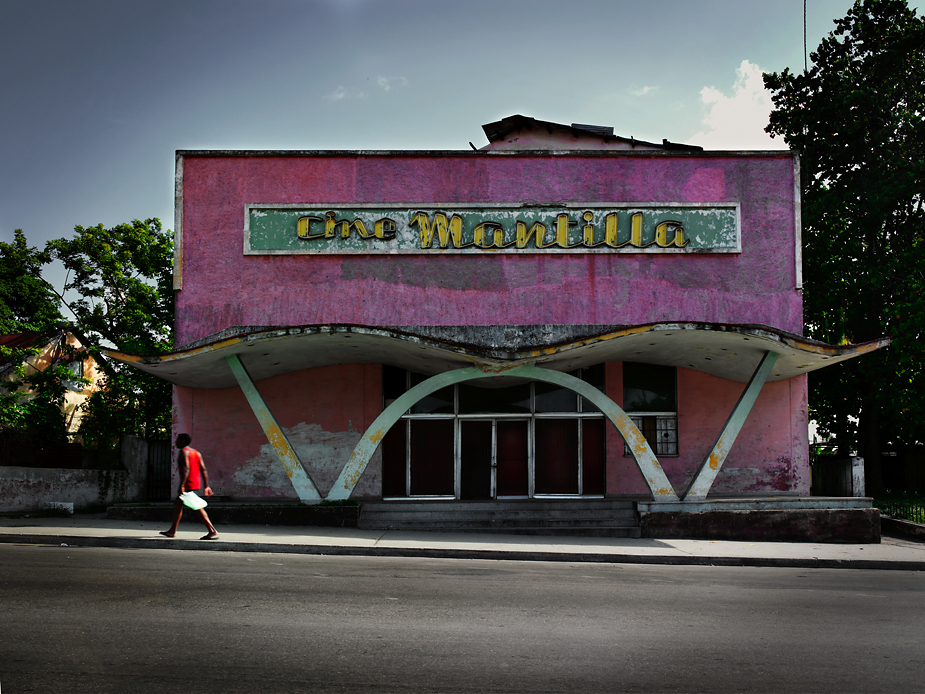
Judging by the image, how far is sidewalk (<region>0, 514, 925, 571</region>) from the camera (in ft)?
36.4

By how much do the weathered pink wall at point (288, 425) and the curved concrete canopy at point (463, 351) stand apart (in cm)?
54

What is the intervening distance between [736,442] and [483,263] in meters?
7.30

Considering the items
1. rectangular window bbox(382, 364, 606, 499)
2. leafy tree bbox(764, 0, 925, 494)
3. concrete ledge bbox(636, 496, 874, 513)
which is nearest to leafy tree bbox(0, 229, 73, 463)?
rectangular window bbox(382, 364, 606, 499)

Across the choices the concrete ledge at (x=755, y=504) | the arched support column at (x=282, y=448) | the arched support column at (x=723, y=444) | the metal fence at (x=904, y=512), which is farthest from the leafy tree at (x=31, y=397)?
the metal fence at (x=904, y=512)

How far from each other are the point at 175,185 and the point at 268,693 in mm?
15091

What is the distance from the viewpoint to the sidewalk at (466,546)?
36.4 feet

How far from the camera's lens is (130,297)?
22.2m

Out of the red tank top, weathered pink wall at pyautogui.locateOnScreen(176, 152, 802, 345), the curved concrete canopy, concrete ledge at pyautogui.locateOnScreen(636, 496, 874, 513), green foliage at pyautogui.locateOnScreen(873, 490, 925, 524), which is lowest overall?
green foliage at pyautogui.locateOnScreen(873, 490, 925, 524)

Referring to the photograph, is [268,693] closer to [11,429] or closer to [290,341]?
[290,341]

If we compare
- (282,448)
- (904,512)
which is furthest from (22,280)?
(904,512)

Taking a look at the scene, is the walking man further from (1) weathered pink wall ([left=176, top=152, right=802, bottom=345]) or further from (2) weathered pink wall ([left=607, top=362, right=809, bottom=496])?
(2) weathered pink wall ([left=607, top=362, right=809, bottom=496])

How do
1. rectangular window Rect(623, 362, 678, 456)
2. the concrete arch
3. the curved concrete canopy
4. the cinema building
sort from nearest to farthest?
1. the curved concrete canopy
2. the concrete arch
3. the cinema building
4. rectangular window Rect(623, 362, 678, 456)

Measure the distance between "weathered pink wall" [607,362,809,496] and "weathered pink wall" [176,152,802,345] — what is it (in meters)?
1.68

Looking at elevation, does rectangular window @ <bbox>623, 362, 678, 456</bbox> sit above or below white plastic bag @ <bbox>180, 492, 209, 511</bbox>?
above
